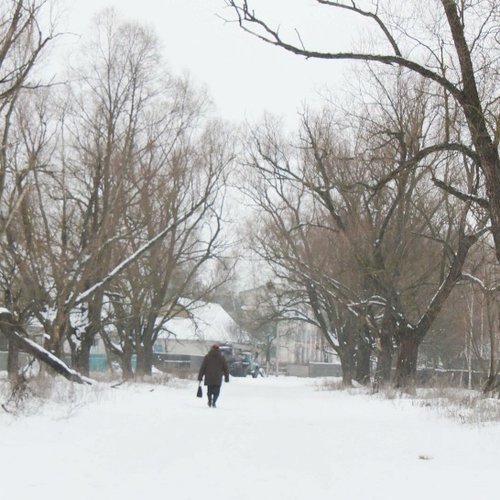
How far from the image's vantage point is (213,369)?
17.8 meters

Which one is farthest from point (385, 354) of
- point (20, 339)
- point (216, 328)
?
point (216, 328)

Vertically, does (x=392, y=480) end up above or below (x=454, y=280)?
below

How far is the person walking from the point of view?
17391 mm

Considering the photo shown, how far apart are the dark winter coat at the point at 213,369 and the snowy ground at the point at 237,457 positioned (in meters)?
3.46

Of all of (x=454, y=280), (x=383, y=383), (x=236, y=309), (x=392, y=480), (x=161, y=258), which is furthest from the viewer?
(x=236, y=309)

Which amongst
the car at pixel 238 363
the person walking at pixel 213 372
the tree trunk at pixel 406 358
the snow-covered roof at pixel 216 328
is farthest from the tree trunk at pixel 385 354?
the snow-covered roof at pixel 216 328

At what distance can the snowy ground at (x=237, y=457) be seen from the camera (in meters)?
6.85

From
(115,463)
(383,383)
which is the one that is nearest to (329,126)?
(383,383)

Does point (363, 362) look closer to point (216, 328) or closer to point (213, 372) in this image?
point (213, 372)

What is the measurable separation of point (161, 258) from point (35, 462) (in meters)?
24.8

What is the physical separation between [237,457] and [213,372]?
891 centimetres

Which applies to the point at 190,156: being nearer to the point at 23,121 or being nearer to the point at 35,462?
the point at 23,121

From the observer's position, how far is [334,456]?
919cm

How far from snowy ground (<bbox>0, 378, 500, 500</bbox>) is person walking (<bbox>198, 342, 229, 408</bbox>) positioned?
3.25m
